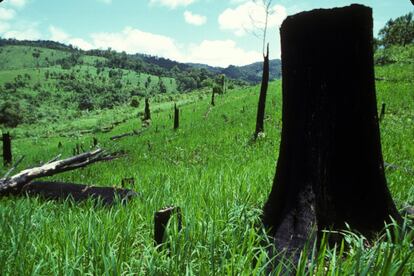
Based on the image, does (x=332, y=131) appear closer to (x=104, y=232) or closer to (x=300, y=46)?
(x=300, y=46)

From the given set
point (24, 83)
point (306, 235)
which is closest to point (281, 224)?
point (306, 235)

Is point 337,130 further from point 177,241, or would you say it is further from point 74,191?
point 74,191

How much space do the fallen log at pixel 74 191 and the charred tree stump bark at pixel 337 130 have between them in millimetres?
2656

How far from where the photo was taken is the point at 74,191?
5.64m

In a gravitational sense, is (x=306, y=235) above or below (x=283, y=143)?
below

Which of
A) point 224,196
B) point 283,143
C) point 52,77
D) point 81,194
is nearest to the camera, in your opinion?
point 283,143

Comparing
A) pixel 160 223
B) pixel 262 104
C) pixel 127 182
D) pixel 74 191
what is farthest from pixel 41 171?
pixel 262 104

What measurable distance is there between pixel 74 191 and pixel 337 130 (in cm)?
431

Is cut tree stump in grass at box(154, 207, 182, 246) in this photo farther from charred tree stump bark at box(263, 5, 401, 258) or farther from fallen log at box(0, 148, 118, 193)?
fallen log at box(0, 148, 118, 193)

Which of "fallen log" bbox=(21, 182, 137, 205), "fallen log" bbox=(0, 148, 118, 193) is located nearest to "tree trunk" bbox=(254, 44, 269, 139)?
"fallen log" bbox=(0, 148, 118, 193)

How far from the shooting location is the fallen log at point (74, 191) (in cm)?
513

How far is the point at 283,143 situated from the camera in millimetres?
3645

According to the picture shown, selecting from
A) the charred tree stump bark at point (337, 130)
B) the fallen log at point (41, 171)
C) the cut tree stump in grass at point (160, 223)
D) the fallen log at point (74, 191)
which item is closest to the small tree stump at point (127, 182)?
the fallen log at point (74, 191)

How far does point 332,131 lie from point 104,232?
2371 millimetres
